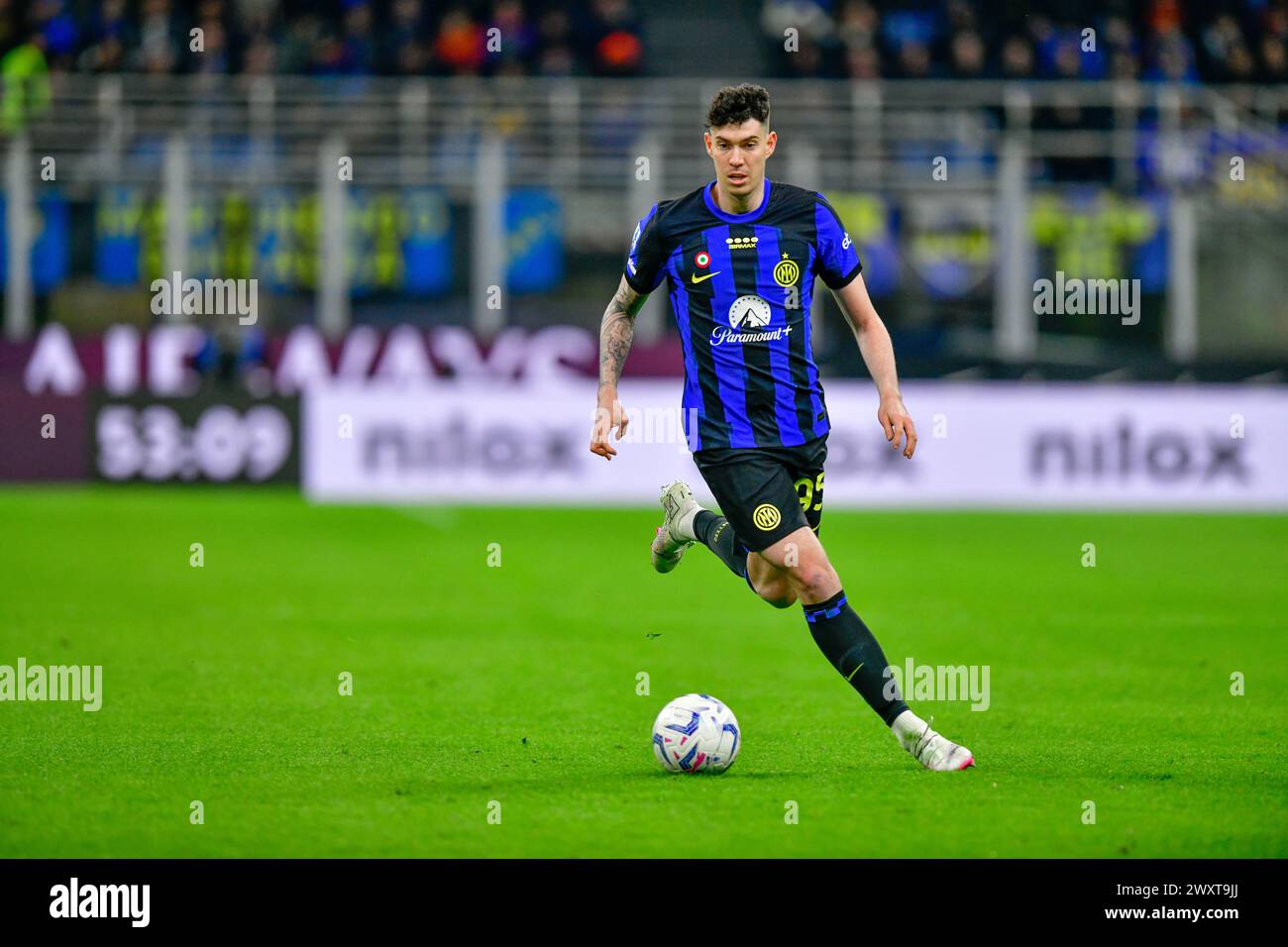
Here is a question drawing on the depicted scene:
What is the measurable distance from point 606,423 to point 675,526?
4.36 feet

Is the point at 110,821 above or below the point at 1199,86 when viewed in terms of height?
below

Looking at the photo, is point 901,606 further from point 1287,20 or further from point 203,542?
point 1287,20

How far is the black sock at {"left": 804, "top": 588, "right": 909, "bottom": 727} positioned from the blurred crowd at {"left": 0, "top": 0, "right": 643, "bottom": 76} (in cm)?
1821

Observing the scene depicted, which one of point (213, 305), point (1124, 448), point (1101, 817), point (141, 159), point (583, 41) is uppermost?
point (583, 41)

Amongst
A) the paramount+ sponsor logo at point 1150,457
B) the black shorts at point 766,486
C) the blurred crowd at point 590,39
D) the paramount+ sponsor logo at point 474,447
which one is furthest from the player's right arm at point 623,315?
the blurred crowd at point 590,39

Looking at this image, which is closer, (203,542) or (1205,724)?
(1205,724)

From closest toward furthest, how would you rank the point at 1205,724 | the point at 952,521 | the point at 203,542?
the point at 1205,724, the point at 203,542, the point at 952,521

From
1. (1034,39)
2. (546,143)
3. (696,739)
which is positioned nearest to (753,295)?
(696,739)

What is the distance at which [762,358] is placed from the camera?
7258 millimetres

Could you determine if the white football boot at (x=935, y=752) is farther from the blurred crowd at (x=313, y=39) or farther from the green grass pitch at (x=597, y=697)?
the blurred crowd at (x=313, y=39)

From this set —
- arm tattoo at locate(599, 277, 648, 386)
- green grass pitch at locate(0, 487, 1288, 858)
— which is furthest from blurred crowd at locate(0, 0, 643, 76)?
A: arm tattoo at locate(599, 277, 648, 386)

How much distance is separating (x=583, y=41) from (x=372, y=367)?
5.87m

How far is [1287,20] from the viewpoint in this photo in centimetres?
2558

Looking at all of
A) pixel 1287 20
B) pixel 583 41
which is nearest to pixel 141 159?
pixel 583 41
